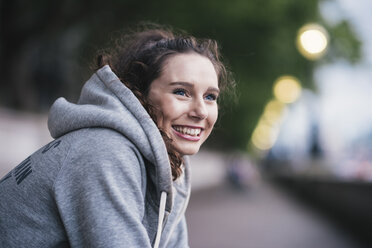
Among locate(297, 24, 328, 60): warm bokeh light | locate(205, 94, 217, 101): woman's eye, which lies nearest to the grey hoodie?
locate(205, 94, 217, 101): woman's eye

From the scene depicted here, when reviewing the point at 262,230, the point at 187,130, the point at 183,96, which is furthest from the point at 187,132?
the point at 262,230

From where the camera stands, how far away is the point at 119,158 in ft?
4.92

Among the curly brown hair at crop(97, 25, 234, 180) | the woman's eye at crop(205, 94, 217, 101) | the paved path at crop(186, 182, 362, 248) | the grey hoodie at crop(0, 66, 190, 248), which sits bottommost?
the paved path at crop(186, 182, 362, 248)

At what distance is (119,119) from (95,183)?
26cm

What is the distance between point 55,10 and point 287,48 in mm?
7199

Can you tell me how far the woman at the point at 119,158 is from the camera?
1.47 m

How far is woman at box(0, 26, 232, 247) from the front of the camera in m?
1.47

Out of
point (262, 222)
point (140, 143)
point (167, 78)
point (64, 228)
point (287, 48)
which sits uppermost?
point (287, 48)

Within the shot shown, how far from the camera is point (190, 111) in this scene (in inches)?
77.1

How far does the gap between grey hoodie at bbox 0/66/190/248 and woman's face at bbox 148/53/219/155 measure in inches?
8.9

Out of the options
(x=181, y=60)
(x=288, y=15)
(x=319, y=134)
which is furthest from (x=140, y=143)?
(x=319, y=134)

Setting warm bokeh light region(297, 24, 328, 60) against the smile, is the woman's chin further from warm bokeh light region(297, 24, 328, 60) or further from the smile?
warm bokeh light region(297, 24, 328, 60)

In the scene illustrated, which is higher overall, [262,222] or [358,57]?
[358,57]

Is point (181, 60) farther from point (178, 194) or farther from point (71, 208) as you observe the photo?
point (71, 208)
